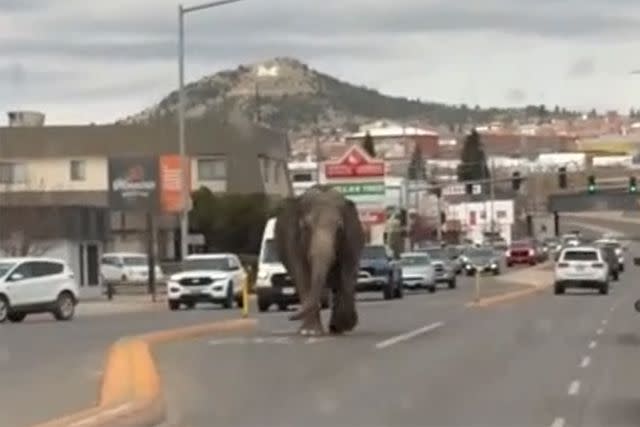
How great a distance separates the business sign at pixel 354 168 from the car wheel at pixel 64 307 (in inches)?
711

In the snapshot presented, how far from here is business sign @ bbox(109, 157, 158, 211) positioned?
244 feet

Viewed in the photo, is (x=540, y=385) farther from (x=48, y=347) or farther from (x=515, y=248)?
(x=515, y=248)

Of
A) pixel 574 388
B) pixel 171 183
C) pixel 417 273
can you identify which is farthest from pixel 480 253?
pixel 574 388

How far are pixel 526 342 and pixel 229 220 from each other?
70.1m

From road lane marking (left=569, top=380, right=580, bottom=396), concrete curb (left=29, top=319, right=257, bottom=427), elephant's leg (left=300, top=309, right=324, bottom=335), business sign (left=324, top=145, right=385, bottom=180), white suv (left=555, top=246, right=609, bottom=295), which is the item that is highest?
business sign (left=324, top=145, right=385, bottom=180)

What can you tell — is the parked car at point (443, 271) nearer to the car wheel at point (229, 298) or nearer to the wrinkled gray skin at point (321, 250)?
the car wheel at point (229, 298)

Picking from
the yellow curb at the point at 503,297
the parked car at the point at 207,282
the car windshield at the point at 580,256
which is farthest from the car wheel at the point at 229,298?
the car windshield at the point at 580,256

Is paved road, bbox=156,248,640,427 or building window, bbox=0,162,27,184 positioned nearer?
paved road, bbox=156,248,640,427

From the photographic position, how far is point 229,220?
103312 millimetres

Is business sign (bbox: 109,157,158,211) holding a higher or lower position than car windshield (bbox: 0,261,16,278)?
higher

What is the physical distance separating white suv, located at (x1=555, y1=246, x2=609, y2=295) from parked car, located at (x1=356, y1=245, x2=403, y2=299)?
8.44 metres

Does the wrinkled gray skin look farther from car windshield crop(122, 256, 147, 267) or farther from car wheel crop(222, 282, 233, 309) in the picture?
car windshield crop(122, 256, 147, 267)

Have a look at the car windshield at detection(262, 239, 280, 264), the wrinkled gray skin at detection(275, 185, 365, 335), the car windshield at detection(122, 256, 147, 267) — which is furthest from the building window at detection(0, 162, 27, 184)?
the wrinkled gray skin at detection(275, 185, 365, 335)

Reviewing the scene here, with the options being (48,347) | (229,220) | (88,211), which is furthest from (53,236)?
(48,347)
